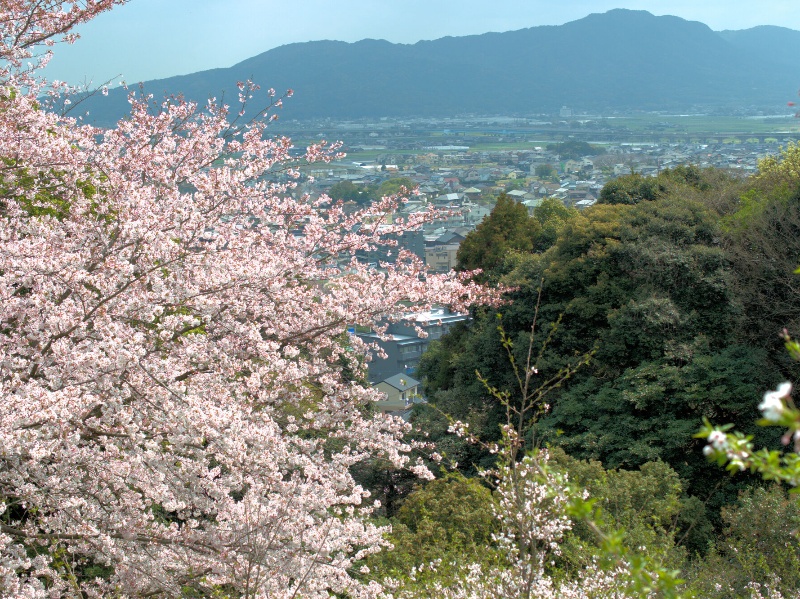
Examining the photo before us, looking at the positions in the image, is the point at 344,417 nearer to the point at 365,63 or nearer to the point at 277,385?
the point at 277,385

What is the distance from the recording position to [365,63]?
5017 inches

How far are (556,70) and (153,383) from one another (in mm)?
141889

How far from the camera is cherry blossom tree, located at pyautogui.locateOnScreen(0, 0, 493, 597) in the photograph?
12.7 feet

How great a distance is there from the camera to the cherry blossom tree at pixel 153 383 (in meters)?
3.87

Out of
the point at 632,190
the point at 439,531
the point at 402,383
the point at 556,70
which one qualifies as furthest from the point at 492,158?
the point at 439,531

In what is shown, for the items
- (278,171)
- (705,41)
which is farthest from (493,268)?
(705,41)

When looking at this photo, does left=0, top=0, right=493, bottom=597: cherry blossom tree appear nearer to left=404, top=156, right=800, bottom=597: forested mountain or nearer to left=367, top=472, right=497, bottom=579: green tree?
left=367, top=472, right=497, bottom=579: green tree

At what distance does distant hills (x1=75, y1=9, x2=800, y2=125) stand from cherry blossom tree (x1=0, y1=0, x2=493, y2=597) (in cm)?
9222

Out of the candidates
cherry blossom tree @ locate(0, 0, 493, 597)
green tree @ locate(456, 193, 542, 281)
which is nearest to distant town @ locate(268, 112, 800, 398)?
green tree @ locate(456, 193, 542, 281)

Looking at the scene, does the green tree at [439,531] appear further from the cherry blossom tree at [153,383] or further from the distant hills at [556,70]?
the distant hills at [556,70]

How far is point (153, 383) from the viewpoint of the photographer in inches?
162

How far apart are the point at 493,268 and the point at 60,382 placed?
1679 cm

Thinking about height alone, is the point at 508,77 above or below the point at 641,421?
above

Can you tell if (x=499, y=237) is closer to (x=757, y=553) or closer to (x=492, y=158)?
(x=757, y=553)
